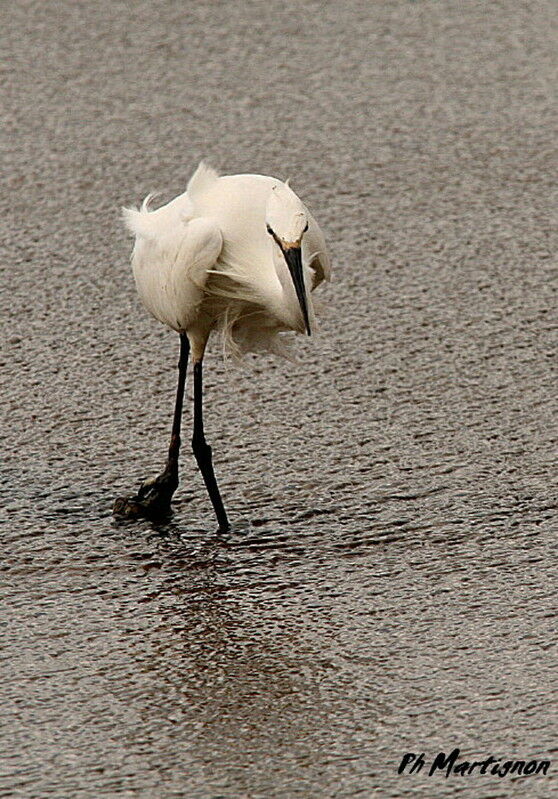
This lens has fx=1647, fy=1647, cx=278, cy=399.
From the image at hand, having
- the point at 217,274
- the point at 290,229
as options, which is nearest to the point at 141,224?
the point at 217,274

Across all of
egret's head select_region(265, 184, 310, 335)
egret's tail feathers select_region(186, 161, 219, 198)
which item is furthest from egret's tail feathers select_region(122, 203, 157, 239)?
egret's head select_region(265, 184, 310, 335)

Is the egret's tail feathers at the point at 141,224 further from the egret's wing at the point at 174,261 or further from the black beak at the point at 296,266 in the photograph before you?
the black beak at the point at 296,266

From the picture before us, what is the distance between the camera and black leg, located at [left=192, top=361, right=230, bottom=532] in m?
5.18

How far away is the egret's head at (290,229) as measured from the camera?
484cm

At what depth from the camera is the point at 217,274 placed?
5215mm

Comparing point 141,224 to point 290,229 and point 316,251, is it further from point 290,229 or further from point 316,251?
point 290,229

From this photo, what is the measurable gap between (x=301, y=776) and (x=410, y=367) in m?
2.71

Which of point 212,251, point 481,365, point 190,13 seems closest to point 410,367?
point 481,365

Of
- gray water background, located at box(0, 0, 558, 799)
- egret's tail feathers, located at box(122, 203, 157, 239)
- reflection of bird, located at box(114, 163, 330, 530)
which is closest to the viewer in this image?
gray water background, located at box(0, 0, 558, 799)

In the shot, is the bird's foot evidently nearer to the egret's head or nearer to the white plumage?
the white plumage

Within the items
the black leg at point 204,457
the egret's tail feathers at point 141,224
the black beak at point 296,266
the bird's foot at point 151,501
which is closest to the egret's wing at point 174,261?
the egret's tail feathers at point 141,224

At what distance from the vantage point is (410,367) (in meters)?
6.28

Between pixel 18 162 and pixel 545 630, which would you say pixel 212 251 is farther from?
Result: pixel 18 162

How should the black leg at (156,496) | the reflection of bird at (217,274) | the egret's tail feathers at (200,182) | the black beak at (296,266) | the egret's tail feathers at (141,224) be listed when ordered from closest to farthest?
the black beak at (296,266)
the reflection of bird at (217,274)
the black leg at (156,496)
the egret's tail feathers at (200,182)
the egret's tail feathers at (141,224)
